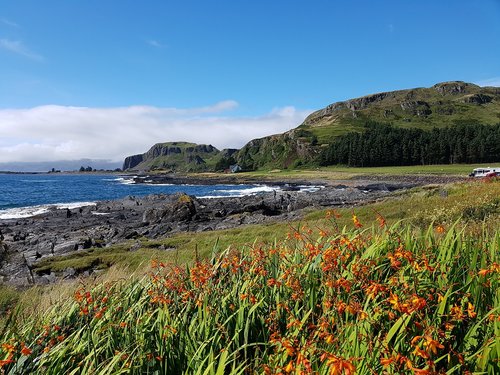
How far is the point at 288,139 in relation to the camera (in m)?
199

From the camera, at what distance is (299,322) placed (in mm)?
3408

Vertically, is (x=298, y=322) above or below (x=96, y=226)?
above

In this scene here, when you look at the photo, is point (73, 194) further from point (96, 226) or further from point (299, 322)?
point (299, 322)

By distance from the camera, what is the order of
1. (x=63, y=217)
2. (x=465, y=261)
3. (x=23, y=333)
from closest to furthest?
(x=23, y=333) < (x=465, y=261) < (x=63, y=217)

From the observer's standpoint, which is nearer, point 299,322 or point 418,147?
point 299,322

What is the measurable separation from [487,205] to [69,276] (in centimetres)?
1738

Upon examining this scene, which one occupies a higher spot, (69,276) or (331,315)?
(331,315)

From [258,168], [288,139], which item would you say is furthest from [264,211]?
[288,139]

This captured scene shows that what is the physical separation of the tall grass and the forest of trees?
133447mm

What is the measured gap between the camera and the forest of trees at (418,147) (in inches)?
4719

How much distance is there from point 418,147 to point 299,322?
144 meters

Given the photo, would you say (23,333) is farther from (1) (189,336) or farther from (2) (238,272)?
(2) (238,272)

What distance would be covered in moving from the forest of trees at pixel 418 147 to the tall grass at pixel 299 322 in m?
133

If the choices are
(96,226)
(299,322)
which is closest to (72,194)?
(96,226)
